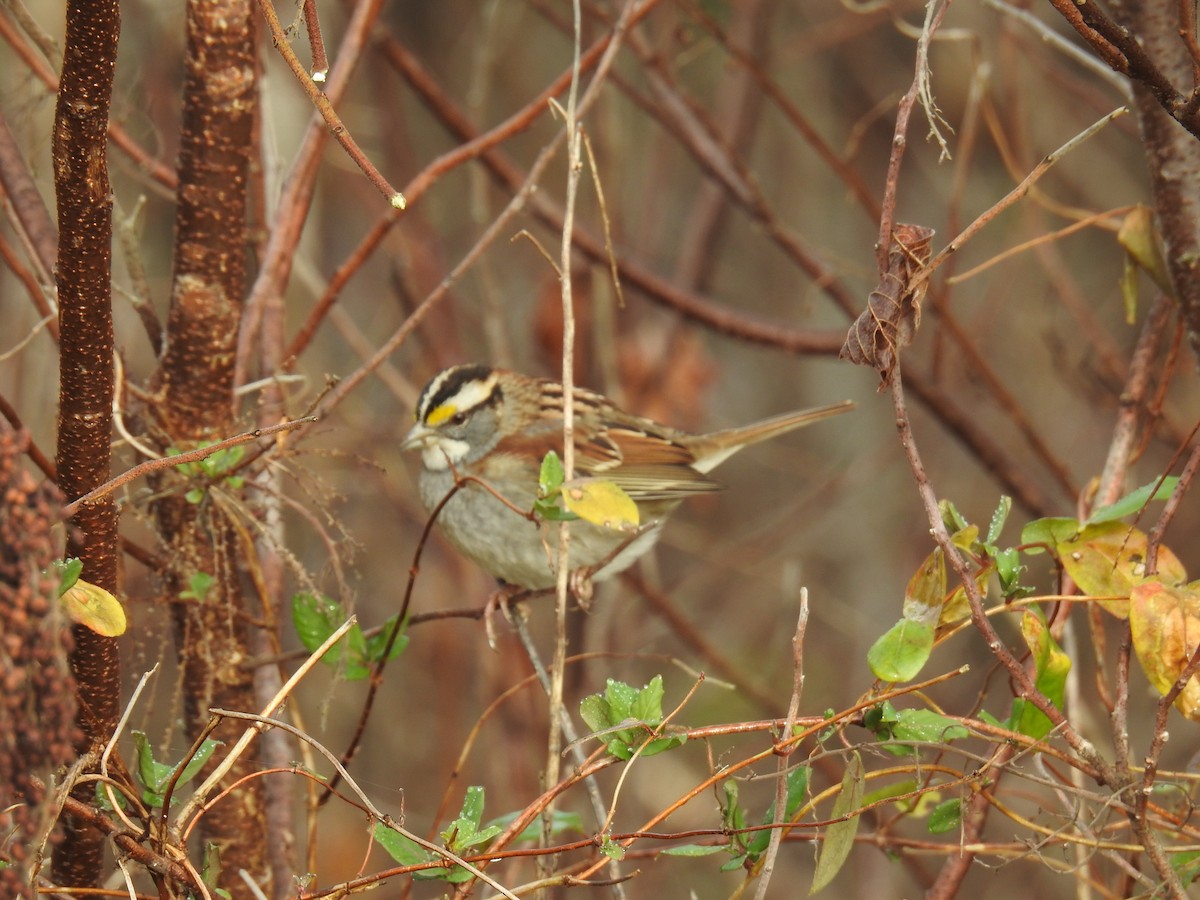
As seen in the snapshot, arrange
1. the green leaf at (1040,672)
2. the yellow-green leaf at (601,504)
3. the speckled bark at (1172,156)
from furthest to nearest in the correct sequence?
the speckled bark at (1172,156) < the yellow-green leaf at (601,504) < the green leaf at (1040,672)

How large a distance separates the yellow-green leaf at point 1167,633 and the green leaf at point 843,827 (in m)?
0.41

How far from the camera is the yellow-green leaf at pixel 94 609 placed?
1609 mm

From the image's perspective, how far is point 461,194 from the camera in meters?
7.93

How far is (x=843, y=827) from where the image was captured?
180cm

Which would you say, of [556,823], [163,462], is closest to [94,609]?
[163,462]

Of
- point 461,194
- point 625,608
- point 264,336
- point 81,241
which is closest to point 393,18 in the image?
point 461,194

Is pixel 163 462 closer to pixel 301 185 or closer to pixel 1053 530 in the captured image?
pixel 301 185

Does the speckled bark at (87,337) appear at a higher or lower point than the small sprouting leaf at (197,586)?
higher

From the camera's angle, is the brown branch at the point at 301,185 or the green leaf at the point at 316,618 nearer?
the green leaf at the point at 316,618

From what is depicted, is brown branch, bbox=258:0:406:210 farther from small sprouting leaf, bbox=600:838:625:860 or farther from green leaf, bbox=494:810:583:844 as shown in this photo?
green leaf, bbox=494:810:583:844

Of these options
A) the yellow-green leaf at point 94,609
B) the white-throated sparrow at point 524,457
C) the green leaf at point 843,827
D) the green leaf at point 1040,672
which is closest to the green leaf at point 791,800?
the green leaf at point 843,827

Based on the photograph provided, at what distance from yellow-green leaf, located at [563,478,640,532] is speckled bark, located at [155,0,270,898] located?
659mm

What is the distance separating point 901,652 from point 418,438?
213 cm

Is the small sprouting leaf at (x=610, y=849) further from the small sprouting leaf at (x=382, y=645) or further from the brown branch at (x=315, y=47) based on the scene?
the brown branch at (x=315, y=47)
